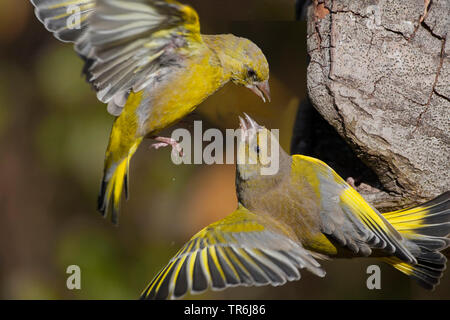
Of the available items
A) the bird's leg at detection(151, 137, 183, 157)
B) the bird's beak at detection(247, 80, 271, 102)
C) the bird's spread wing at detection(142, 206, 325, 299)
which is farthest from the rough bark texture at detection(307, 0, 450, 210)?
the bird's leg at detection(151, 137, 183, 157)

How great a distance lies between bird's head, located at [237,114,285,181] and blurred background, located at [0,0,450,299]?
166cm

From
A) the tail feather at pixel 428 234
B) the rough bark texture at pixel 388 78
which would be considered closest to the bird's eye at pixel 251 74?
the rough bark texture at pixel 388 78

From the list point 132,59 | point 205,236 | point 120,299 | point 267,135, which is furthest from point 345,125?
point 120,299

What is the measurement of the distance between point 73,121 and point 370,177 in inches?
85.3

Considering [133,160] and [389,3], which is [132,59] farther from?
[133,160]

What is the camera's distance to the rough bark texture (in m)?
2.48

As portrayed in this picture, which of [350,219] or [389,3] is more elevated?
[389,3]

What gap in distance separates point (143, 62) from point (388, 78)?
1025mm

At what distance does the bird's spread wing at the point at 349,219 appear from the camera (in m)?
2.33

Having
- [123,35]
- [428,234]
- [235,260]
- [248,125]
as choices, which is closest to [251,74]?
[248,125]

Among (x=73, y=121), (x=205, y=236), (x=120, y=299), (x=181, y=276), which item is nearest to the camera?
(x=181, y=276)

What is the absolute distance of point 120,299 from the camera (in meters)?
3.85

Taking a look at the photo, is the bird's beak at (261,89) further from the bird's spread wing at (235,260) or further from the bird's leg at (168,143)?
the bird's spread wing at (235,260)

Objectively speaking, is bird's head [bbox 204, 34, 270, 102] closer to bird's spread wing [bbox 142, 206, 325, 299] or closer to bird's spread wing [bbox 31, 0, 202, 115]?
bird's spread wing [bbox 31, 0, 202, 115]
